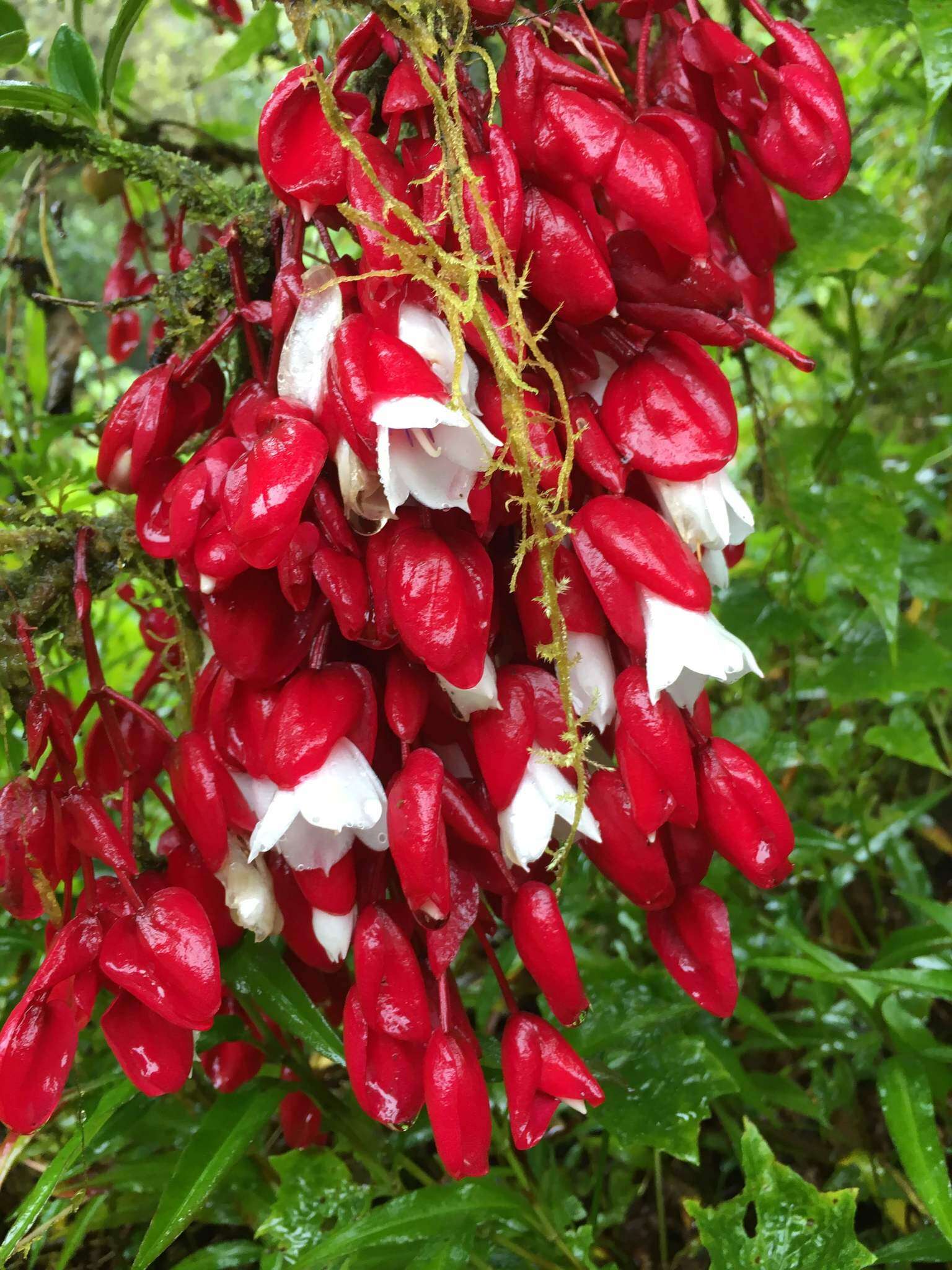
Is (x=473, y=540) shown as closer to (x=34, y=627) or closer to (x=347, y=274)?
(x=347, y=274)

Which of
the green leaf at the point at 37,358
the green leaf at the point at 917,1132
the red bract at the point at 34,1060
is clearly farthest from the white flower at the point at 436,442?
the green leaf at the point at 37,358

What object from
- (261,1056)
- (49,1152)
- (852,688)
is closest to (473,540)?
(261,1056)

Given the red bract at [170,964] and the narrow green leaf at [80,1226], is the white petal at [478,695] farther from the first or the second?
the narrow green leaf at [80,1226]

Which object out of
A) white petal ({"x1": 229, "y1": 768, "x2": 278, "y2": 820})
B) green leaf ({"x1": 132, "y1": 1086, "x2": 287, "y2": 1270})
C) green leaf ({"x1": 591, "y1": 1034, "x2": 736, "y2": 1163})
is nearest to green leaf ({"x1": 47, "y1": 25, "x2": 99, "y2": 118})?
white petal ({"x1": 229, "y1": 768, "x2": 278, "y2": 820})

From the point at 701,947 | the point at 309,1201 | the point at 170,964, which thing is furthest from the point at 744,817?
the point at 309,1201

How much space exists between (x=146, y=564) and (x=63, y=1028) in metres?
0.30

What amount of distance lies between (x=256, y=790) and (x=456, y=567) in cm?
19

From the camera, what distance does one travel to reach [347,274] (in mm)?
478

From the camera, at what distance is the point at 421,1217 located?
0.60 meters

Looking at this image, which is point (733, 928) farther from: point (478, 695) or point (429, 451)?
point (429, 451)

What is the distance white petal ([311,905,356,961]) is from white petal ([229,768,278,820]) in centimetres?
6

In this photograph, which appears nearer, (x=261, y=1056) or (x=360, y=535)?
(x=360, y=535)

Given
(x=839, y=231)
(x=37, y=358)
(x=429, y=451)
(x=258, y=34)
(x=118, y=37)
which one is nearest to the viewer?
(x=429, y=451)

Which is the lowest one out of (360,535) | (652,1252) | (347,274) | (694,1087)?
(652,1252)
